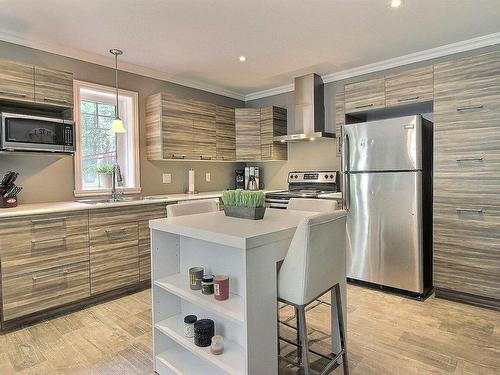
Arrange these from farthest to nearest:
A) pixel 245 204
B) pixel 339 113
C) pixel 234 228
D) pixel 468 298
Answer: pixel 339 113, pixel 468 298, pixel 245 204, pixel 234 228

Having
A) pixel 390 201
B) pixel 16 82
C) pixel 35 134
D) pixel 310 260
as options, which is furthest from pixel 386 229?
pixel 16 82

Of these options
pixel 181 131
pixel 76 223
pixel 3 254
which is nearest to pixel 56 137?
pixel 76 223

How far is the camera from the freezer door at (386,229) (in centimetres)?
287

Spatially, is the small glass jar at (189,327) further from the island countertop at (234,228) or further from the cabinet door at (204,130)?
the cabinet door at (204,130)

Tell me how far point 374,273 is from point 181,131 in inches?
106

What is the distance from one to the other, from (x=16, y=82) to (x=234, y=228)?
234 cm

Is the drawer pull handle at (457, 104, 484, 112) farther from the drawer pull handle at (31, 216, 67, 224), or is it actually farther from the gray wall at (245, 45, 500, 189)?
the drawer pull handle at (31, 216, 67, 224)

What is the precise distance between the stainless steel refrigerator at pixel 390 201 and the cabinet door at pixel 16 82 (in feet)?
9.63

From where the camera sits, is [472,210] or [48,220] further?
[472,210]

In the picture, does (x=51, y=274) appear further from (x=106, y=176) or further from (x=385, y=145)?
(x=385, y=145)

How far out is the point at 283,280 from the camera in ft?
4.92

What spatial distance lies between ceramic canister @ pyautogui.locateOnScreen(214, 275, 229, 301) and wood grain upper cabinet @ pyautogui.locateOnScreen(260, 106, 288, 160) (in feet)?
9.91

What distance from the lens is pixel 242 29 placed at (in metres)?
2.69

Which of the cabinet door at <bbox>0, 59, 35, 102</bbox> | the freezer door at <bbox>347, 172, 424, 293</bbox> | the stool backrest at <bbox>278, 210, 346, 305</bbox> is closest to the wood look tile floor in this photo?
the freezer door at <bbox>347, 172, 424, 293</bbox>
